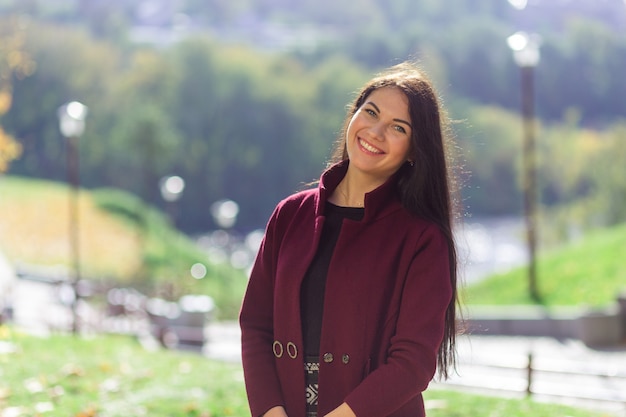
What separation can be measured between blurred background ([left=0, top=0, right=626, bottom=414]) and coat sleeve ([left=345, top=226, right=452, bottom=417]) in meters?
24.7

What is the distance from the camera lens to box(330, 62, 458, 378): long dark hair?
2.77m

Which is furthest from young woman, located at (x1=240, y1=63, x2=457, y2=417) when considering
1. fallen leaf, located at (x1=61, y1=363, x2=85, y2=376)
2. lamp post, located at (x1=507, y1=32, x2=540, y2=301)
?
lamp post, located at (x1=507, y1=32, x2=540, y2=301)

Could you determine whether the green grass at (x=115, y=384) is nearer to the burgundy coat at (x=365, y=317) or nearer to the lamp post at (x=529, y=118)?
the burgundy coat at (x=365, y=317)

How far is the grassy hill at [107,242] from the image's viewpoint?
40250 millimetres

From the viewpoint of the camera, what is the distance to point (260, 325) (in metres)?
2.93

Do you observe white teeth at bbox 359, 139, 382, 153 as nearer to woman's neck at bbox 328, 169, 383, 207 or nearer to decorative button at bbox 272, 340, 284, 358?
woman's neck at bbox 328, 169, 383, 207

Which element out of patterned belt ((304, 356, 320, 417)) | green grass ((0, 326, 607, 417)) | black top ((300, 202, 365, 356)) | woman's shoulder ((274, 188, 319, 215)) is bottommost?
green grass ((0, 326, 607, 417))

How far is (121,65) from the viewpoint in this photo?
92312 mm

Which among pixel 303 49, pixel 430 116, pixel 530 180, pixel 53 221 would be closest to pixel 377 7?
pixel 303 49

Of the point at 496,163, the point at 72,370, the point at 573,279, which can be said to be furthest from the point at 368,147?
the point at 496,163

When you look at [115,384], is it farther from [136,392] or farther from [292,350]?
[292,350]

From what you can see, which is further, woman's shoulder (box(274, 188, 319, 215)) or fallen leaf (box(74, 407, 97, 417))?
fallen leaf (box(74, 407, 97, 417))

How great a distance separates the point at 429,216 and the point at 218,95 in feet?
290

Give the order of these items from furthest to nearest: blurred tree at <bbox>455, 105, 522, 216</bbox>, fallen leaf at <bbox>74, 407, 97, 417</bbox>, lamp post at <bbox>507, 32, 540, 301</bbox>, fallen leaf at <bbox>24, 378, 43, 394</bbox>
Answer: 1. blurred tree at <bbox>455, 105, 522, 216</bbox>
2. lamp post at <bbox>507, 32, 540, 301</bbox>
3. fallen leaf at <bbox>24, 378, 43, 394</bbox>
4. fallen leaf at <bbox>74, 407, 97, 417</bbox>
